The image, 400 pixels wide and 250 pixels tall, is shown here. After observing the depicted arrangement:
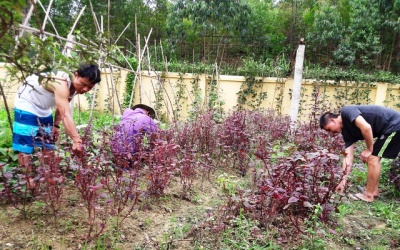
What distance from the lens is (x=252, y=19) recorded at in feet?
48.2

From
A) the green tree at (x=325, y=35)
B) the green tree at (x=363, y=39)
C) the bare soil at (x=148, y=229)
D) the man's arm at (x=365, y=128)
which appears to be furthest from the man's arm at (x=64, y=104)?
the green tree at (x=325, y=35)

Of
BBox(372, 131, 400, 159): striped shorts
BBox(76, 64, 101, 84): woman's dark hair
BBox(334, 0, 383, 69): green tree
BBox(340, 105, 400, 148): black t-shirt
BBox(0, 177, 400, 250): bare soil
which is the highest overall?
BBox(334, 0, 383, 69): green tree

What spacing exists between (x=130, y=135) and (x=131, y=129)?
320 mm

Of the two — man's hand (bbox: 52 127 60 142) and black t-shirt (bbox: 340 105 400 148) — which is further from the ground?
black t-shirt (bbox: 340 105 400 148)

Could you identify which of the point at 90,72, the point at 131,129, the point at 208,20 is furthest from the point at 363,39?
the point at 90,72

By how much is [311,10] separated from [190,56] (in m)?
6.41

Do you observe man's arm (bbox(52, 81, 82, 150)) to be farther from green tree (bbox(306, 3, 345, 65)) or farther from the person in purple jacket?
green tree (bbox(306, 3, 345, 65))

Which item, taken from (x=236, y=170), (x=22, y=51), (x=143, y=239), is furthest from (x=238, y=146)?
(x=22, y=51)

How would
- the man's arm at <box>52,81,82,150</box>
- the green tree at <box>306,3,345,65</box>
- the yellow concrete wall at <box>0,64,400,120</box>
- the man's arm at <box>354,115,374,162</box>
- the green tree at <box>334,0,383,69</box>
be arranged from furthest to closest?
the green tree at <box>306,3,345,65</box> → the green tree at <box>334,0,383,69</box> → the yellow concrete wall at <box>0,64,400,120</box> → the man's arm at <box>354,115,374,162</box> → the man's arm at <box>52,81,82,150</box>

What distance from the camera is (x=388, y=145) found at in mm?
3873

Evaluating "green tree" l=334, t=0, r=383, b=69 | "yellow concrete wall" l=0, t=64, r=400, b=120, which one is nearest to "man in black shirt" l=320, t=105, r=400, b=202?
"yellow concrete wall" l=0, t=64, r=400, b=120

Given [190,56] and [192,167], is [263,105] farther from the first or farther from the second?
[192,167]

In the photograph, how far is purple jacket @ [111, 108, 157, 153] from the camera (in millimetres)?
3014

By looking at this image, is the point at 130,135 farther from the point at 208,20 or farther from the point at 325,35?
the point at 208,20
